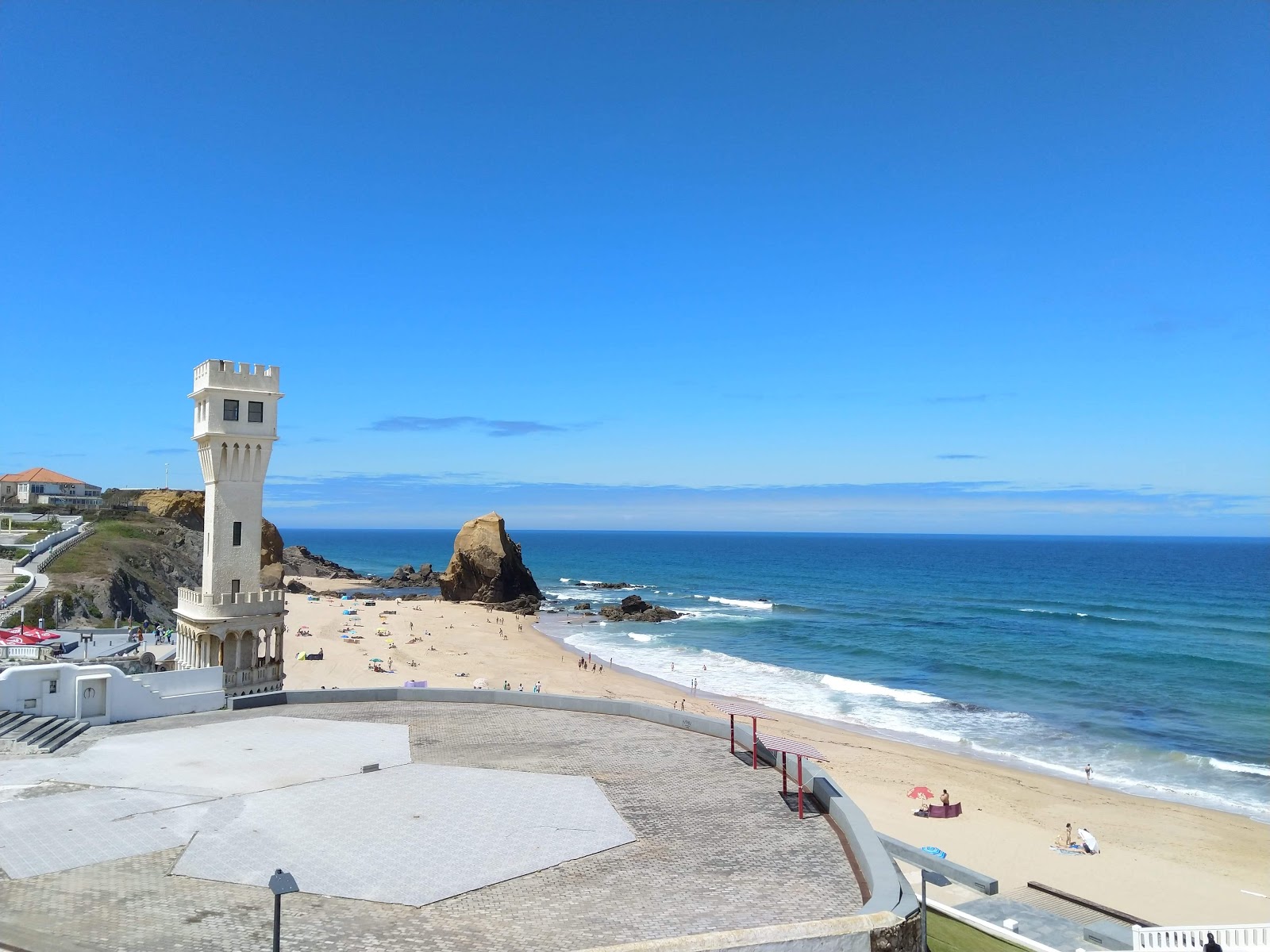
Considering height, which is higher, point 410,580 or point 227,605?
point 227,605

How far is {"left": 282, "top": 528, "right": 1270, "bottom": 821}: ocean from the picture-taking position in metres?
36.6

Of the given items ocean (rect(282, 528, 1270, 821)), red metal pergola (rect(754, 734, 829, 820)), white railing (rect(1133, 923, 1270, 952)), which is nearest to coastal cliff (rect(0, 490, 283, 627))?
ocean (rect(282, 528, 1270, 821))

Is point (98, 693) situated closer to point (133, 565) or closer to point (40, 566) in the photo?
point (40, 566)

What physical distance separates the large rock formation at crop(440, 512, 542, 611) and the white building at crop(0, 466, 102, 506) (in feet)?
140

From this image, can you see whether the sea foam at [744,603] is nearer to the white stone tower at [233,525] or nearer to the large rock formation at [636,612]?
the large rock formation at [636,612]

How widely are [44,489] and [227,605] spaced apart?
99.5 metres

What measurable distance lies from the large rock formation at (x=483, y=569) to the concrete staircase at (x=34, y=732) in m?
69.3

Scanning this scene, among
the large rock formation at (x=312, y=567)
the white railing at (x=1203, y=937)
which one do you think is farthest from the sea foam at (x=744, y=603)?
the white railing at (x=1203, y=937)

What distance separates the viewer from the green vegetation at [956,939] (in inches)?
569

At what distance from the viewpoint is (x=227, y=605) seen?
2312 centimetres

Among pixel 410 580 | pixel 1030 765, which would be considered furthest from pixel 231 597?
pixel 410 580

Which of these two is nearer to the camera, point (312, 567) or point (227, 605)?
point (227, 605)

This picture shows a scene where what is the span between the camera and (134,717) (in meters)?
17.6

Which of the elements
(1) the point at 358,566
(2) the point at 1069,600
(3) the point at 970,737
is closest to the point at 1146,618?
(2) the point at 1069,600
